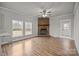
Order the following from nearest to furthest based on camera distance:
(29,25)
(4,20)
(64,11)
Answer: (4,20) < (64,11) < (29,25)

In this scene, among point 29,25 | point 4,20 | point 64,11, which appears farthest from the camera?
point 29,25

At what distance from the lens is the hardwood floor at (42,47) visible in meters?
2.57

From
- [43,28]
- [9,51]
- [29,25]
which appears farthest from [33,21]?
[9,51]

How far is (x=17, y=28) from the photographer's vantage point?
2713 mm

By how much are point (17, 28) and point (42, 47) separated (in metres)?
0.90

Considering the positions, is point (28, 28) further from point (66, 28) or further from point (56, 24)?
point (66, 28)

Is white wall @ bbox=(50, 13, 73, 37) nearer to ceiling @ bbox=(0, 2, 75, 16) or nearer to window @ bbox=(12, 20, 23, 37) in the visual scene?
ceiling @ bbox=(0, 2, 75, 16)

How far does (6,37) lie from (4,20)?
461mm

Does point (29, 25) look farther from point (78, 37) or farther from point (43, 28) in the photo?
point (78, 37)

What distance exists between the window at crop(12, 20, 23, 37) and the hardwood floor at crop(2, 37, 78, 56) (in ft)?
0.79

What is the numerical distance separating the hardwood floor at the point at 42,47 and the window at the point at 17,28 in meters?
0.24

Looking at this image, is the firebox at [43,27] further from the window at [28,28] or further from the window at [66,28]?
the window at [66,28]

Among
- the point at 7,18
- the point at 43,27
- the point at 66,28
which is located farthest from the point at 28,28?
the point at 66,28

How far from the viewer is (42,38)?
118 inches
